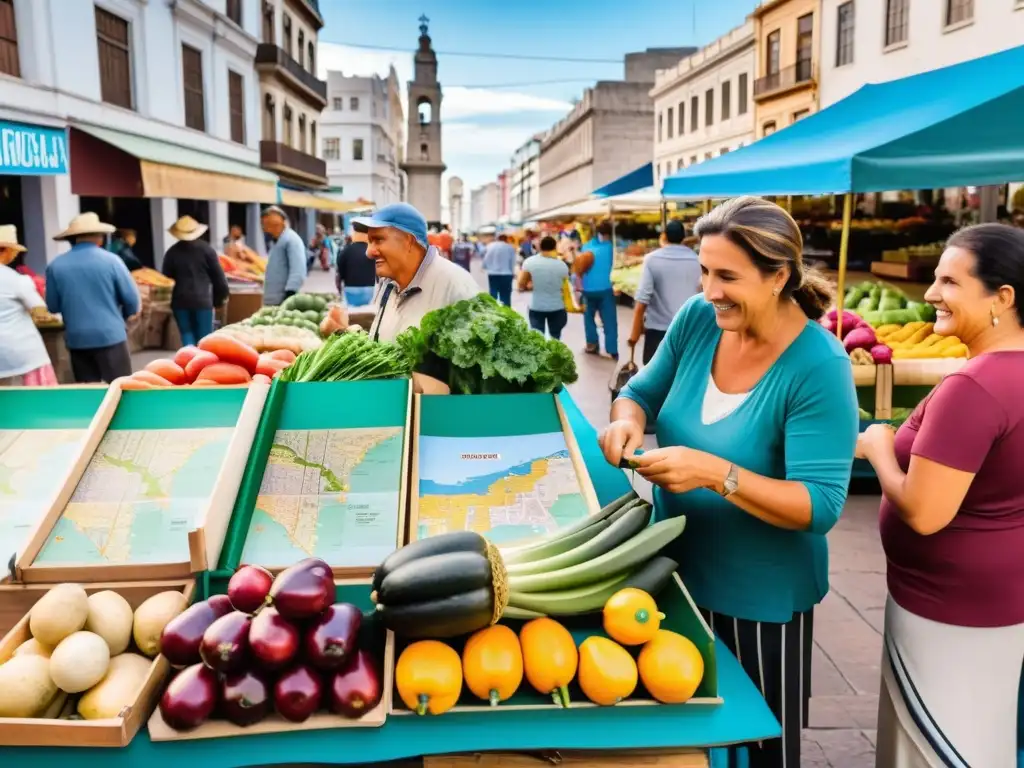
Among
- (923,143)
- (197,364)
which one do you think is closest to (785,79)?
(923,143)

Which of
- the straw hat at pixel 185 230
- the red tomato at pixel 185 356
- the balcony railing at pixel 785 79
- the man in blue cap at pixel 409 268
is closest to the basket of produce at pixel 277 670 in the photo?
the red tomato at pixel 185 356

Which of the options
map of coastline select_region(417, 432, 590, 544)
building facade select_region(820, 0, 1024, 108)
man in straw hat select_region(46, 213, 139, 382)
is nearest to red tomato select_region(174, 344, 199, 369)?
map of coastline select_region(417, 432, 590, 544)

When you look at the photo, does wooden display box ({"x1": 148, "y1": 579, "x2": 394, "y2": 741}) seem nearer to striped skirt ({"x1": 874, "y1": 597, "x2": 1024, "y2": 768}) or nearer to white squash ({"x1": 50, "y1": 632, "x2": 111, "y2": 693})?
white squash ({"x1": 50, "y1": 632, "x2": 111, "y2": 693})

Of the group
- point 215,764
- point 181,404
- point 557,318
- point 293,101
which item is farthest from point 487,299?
point 293,101

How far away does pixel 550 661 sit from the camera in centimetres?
180

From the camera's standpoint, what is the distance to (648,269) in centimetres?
858

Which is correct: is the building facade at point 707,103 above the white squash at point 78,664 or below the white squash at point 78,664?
above

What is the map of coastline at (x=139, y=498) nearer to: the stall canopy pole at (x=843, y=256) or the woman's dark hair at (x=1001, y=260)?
the woman's dark hair at (x=1001, y=260)

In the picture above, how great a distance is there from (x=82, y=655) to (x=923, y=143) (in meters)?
5.76

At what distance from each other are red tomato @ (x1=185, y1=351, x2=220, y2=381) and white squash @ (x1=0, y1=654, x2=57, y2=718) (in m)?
1.73

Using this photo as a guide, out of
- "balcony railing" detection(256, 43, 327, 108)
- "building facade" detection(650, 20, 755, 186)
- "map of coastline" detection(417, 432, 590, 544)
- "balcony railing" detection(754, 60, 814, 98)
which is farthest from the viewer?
"building facade" detection(650, 20, 755, 186)

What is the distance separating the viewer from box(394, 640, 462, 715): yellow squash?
1.74m

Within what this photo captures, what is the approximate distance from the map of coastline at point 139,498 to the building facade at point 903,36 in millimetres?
16587

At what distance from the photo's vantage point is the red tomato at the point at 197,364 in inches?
135
